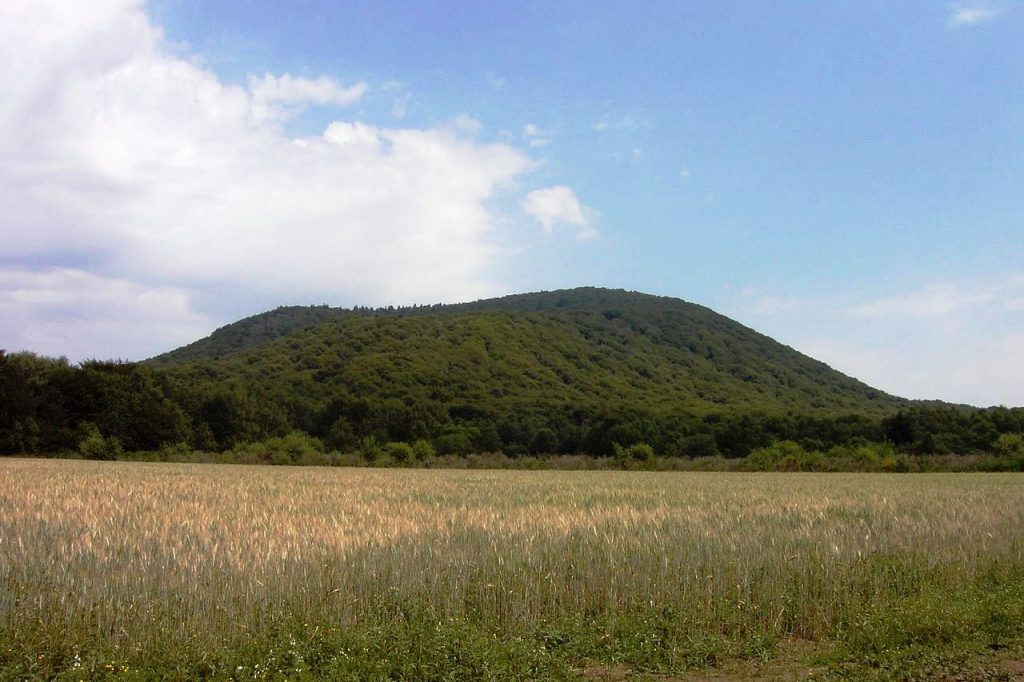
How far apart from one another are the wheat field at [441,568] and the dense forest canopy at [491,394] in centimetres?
5208

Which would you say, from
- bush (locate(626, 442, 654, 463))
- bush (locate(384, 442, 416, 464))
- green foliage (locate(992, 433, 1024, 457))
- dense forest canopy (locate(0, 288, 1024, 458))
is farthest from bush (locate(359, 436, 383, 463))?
green foliage (locate(992, 433, 1024, 457))

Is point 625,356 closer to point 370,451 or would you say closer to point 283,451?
point 370,451

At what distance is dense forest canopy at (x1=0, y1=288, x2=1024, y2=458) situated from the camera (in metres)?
61.4

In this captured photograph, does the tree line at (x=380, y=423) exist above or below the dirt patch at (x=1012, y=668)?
above

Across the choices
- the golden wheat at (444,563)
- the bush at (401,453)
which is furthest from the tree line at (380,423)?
the golden wheat at (444,563)

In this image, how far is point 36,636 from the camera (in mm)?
6273

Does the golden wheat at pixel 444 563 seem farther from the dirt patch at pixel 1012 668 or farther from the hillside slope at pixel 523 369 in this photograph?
the hillside slope at pixel 523 369

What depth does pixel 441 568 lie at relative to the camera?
27.2ft

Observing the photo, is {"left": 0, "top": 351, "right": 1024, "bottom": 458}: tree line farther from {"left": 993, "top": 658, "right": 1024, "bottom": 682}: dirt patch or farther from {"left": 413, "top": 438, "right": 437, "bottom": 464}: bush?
{"left": 993, "top": 658, "right": 1024, "bottom": 682}: dirt patch

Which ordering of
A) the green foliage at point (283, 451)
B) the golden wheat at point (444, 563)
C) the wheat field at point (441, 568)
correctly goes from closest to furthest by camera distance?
the wheat field at point (441, 568) → the golden wheat at point (444, 563) → the green foliage at point (283, 451)

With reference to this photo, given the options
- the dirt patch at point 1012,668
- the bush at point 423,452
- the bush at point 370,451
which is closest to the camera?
the dirt patch at point 1012,668

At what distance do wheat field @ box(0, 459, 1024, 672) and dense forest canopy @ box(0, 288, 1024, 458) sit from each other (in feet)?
171

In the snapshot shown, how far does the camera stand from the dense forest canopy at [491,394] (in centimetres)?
6144

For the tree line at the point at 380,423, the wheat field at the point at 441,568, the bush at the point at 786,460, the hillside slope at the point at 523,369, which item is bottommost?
the bush at the point at 786,460
